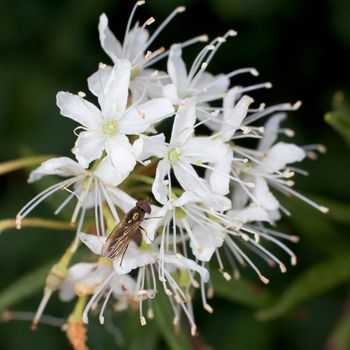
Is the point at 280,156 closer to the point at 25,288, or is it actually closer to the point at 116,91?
the point at 116,91

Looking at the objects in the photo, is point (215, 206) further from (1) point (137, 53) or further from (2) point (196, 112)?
(1) point (137, 53)

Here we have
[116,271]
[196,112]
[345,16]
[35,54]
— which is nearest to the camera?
[116,271]

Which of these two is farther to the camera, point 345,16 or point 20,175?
point 20,175

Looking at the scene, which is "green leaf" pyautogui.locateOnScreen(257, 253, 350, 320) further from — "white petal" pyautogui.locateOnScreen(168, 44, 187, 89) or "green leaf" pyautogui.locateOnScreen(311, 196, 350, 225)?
"white petal" pyautogui.locateOnScreen(168, 44, 187, 89)

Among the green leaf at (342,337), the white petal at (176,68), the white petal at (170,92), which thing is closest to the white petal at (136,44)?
the white petal at (176,68)

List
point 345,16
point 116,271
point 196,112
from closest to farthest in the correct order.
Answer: point 116,271, point 196,112, point 345,16

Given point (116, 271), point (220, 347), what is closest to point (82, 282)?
point (116, 271)

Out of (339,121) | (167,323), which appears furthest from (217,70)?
(167,323)
